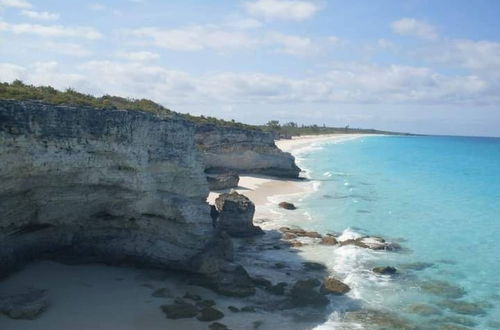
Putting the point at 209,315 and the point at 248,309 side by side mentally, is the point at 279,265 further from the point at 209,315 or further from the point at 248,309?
the point at 209,315

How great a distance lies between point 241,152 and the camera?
162ft

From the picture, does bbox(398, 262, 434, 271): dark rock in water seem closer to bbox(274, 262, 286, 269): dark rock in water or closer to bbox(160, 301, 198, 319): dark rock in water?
bbox(274, 262, 286, 269): dark rock in water

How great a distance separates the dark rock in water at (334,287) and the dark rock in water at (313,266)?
6.25ft

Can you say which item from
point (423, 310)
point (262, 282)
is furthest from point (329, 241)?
point (423, 310)

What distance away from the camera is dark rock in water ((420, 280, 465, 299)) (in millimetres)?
19812

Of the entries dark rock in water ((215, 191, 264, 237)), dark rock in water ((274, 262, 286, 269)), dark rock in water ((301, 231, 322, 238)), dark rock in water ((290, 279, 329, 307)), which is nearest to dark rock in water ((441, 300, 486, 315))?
dark rock in water ((290, 279, 329, 307))

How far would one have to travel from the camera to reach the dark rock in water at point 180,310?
53.1 ft

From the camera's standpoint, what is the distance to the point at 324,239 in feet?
86.8

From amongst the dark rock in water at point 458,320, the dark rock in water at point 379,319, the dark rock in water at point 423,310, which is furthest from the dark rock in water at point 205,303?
the dark rock in water at point 458,320

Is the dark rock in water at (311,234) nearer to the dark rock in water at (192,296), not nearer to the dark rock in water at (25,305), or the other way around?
the dark rock in water at (192,296)

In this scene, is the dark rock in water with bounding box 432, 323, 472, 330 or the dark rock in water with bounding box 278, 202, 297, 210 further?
the dark rock in water with bounding box 278, 202, 297, 210

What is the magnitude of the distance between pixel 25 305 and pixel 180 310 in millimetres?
4986

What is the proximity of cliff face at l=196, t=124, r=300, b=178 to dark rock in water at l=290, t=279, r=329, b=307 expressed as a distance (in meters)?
27.1

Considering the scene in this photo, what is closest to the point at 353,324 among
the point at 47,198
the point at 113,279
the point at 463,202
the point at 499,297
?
the point at 499,297
